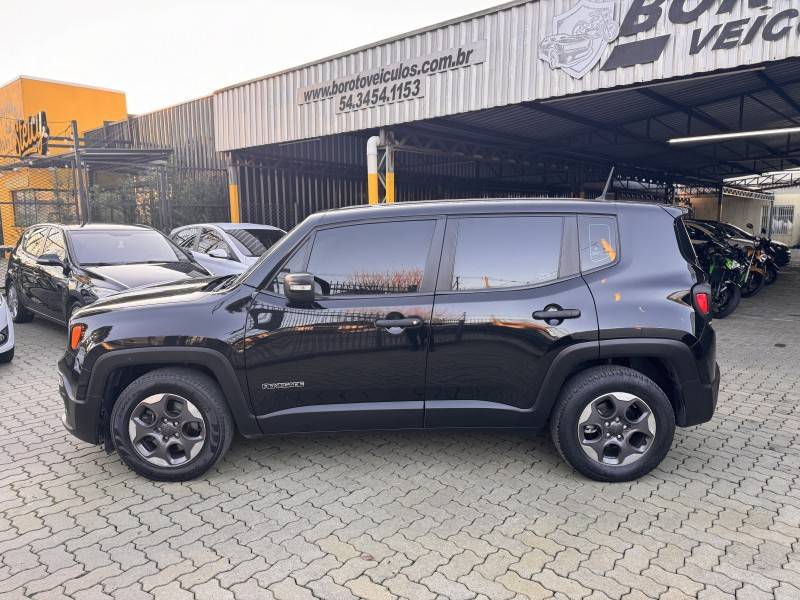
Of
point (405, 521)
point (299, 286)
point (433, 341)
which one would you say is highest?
point (299, 286)

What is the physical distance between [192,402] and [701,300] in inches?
125

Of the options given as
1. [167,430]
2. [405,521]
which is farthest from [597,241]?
[167,430]

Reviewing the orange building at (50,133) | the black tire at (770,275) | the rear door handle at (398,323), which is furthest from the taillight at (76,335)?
the orange building at (50,133)

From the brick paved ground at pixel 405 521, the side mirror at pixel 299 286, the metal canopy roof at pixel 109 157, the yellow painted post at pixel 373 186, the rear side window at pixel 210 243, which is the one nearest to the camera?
the brick paved ground at pixel 405 521

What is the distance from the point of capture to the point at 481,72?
9617 millimetres

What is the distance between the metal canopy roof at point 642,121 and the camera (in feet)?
37.4

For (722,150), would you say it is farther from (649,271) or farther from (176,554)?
(176,554)

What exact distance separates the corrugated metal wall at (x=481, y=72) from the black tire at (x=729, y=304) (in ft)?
12.8

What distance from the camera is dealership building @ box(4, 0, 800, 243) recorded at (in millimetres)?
7895

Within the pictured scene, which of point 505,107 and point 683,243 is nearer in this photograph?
point 683,243

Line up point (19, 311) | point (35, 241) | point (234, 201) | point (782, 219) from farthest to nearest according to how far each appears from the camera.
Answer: point (782, 219), point (234, 201), point (19, 311), point (35, 241)

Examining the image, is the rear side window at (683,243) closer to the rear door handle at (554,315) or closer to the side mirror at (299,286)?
the rear door handle at (554,315)

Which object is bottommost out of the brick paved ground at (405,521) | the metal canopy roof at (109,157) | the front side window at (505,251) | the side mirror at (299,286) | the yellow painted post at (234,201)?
the brick paved ground at (405,521)

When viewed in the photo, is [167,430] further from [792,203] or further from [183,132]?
[792,203]
